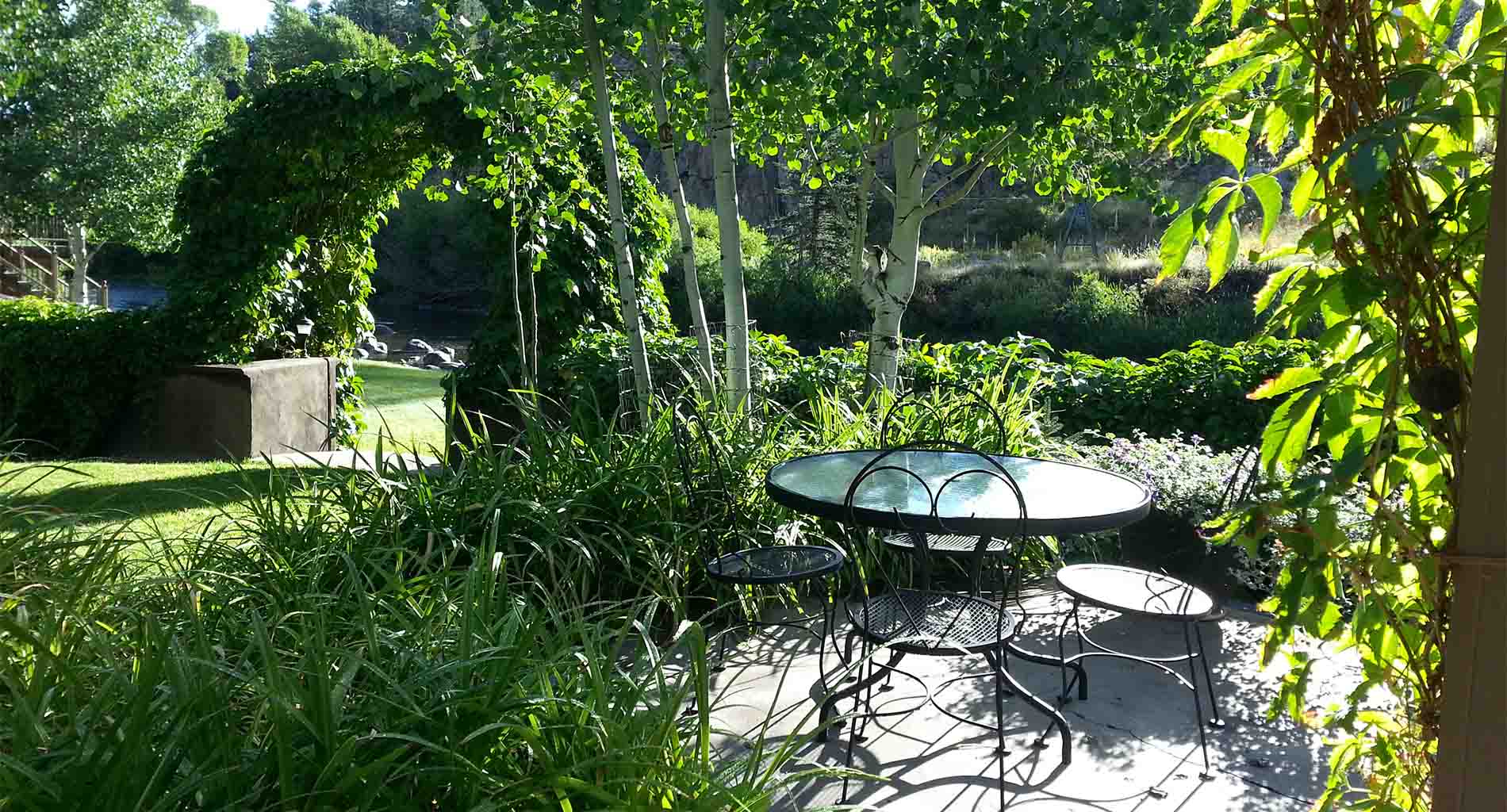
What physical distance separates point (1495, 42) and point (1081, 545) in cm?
386

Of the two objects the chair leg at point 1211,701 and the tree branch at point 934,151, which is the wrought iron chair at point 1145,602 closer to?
the chair leg at point 1211,701

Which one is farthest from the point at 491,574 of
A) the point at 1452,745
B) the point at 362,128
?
the point at 362,128

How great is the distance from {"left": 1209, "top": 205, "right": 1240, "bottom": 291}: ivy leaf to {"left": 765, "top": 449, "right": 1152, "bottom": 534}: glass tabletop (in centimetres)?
147

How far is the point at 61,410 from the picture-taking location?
27.3ft

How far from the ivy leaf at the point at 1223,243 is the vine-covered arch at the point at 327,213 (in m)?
5.68

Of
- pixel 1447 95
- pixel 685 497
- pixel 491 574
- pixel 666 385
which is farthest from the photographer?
pixel 666 385

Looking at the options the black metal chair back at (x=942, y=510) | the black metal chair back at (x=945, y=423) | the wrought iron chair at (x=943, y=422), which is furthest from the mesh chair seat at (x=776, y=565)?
the black metal chair back at (x=945, y=423)

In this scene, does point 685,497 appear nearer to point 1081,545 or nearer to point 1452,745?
point 1081,545

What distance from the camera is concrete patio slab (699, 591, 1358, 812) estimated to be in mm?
2707

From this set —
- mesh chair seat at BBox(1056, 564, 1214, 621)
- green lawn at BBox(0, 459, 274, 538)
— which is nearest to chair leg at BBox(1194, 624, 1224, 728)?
mesh chair seat at BBox(1056, 564, 1214, 621)

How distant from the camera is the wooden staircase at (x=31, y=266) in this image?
20062 mm

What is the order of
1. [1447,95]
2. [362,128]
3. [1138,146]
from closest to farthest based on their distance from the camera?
[1447,95] → [1138,146] → [362,128]

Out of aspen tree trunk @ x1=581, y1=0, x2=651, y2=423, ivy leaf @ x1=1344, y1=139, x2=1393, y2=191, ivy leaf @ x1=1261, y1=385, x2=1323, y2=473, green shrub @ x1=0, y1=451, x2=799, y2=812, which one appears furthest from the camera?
aspen tree trunk @ x1=581, y1=0, x2=651, y2=423

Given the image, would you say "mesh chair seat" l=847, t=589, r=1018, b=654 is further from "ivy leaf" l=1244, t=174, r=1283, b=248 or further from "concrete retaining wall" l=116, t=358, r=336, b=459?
"concrete retaining wall" l=116, t=358, r=336, b=459
